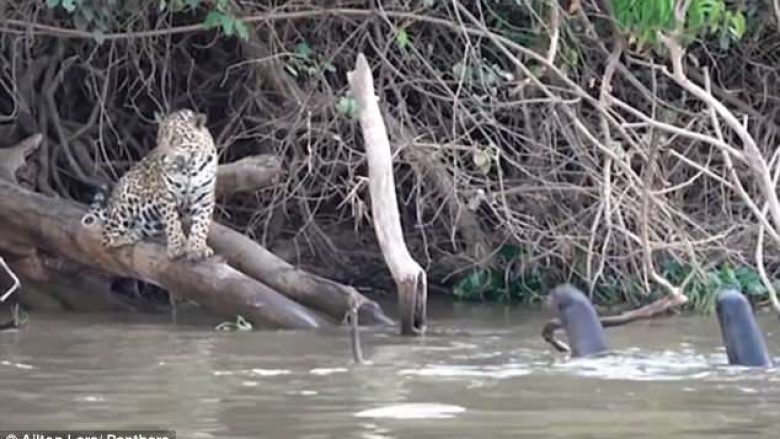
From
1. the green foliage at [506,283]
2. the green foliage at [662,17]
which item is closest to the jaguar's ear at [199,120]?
the green foliage at [506,283]

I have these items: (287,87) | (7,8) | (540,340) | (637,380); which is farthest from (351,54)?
(637,380)

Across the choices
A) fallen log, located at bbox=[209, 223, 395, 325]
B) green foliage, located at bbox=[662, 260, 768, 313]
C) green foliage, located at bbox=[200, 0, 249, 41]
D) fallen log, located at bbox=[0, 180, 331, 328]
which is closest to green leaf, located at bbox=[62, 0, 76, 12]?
green foliage, located at bbox=[200, 0, 249, 41]

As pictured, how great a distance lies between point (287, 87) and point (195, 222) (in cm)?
130

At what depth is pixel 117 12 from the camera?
11234mm

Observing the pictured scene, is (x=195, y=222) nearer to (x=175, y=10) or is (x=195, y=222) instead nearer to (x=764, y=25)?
(x=175, y=10)

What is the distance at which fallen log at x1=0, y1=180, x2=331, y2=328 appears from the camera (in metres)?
10.5

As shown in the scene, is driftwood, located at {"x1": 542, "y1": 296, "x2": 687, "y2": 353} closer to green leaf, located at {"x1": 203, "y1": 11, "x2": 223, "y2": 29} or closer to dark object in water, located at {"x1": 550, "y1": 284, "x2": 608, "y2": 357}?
dark object in water, located at {"x1": 550, "y1": 284, "x2": 608, "y2": 357}

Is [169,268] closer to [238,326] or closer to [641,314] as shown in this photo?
[238,326]

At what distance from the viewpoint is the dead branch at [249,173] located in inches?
453

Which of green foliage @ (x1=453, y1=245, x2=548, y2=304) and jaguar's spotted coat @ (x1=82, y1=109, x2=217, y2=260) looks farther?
green foliage @ (x1=453, y1=245, x2=548, y2=304)

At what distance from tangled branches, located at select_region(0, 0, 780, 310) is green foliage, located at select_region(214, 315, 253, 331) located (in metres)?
0.94

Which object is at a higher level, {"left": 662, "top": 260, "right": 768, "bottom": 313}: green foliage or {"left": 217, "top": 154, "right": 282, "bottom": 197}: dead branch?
{"left": 217, "top": 154, "right": 282, "bottom": 197}: dead branch

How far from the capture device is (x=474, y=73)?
11.5m

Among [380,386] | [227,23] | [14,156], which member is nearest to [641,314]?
[380,386]
